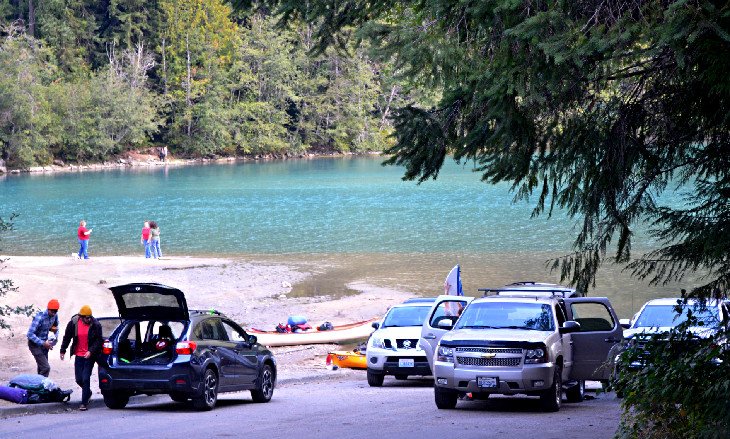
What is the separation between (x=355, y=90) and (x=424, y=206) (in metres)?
60.8

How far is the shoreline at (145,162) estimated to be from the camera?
4632 inches

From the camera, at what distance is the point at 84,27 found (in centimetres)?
12669

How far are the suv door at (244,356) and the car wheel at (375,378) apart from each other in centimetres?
287

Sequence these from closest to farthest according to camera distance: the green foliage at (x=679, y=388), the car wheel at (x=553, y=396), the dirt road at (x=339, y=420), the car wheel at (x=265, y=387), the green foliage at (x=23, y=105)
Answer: the green foliage at (x=679, y=388), the dirt road at (x=339, y=420), the car wheel at (x=553, y=396), the car wheel at (x=265, y=387), the green foliage at (x=23, y=105)

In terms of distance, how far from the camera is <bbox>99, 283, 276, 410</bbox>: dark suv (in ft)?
50.6

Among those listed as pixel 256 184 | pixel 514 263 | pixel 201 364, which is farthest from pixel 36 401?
pixel 256 184

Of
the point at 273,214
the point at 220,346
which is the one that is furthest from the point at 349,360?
the point at 273,214

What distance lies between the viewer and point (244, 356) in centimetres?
1709

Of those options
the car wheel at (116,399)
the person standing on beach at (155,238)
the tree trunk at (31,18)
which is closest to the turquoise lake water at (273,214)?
the person standing on beach at (155,238)

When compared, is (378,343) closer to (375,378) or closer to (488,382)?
(375,378)

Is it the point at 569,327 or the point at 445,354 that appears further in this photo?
the point at 569,327

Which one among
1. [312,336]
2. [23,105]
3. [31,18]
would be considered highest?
[31,18]

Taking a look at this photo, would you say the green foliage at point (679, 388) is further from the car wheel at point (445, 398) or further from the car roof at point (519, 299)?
the car roof at point (519, 299)

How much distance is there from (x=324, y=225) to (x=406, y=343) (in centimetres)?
4402
